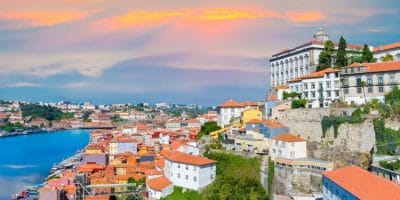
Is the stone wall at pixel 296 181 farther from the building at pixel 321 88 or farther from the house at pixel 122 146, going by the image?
the house at pixel 122 146

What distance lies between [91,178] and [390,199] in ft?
76.7

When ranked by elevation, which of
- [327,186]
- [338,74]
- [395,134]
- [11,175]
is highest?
[338,74]

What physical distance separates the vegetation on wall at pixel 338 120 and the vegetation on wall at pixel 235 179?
12.5 feet

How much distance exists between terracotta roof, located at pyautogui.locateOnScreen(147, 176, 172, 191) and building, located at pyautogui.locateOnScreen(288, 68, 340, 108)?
9598 mm

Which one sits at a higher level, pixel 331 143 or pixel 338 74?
pixel 338 74

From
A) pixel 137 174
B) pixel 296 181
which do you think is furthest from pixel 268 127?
pixel 137 174

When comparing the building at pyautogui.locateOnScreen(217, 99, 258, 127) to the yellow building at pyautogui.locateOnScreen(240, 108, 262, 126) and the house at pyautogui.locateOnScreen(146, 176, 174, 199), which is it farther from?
the house at pyautogui.locateOnScreen(146, 176, 174, 199)

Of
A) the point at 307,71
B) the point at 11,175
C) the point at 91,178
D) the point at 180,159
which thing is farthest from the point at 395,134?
the point at 11,175

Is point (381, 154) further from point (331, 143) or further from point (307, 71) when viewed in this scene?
point (307, 71)

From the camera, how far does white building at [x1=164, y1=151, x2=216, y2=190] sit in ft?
78.1

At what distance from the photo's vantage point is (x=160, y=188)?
2497 cm

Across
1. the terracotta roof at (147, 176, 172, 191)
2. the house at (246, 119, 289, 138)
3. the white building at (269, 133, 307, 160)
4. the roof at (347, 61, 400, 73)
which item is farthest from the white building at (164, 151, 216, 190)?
the roof at (347, 61, 400, 73)

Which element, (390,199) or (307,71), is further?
(307,71)

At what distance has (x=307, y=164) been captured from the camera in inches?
839
